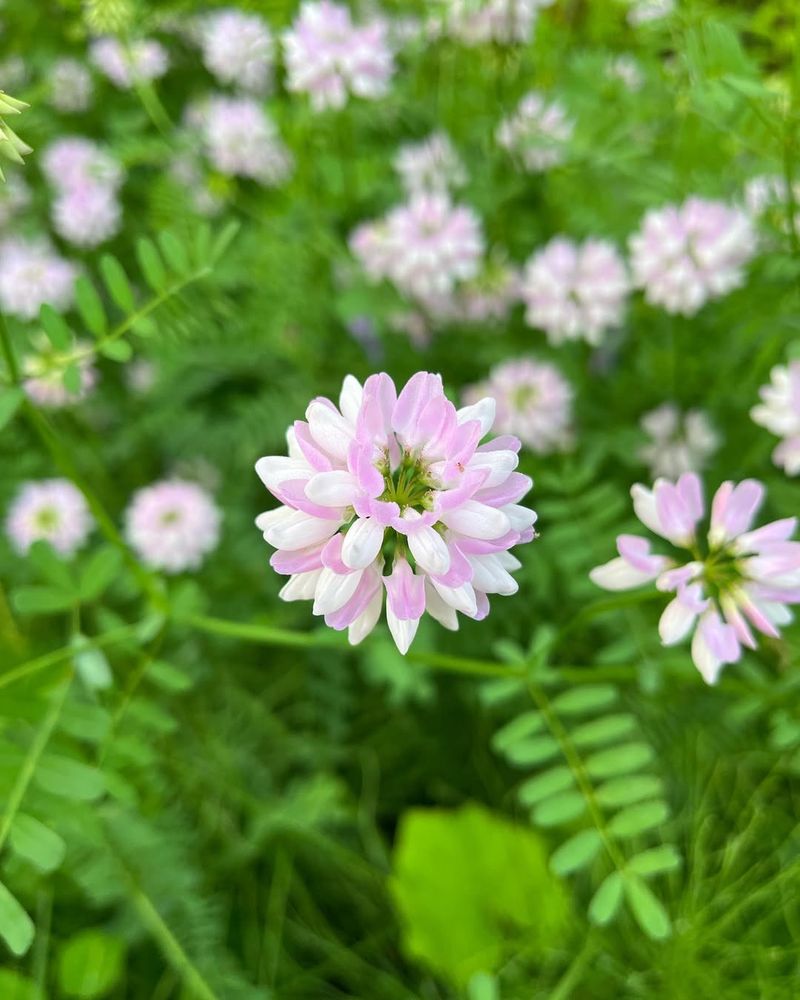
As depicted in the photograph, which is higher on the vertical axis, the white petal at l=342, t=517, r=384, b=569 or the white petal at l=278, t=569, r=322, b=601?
the white petal at l=278, t=569, r=322, b=601

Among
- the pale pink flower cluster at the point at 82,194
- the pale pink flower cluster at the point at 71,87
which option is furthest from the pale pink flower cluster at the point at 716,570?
the pale pink flower cluster at the point at 71,87

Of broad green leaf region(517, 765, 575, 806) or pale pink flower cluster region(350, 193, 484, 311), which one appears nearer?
broad green leaf region(517, 765, 575, 806)

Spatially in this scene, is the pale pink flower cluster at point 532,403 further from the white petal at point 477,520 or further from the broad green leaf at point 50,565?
the white petal at point 477,520

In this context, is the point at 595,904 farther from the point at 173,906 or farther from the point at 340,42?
the point at 340,42

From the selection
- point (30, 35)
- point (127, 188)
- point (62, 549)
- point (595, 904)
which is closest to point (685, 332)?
point (595, 904)

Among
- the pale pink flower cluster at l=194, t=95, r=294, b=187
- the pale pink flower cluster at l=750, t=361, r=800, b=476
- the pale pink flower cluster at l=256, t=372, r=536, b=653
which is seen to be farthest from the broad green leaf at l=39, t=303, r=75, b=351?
the pale pink flower cluster at l=194, t=95, r=294, b=187

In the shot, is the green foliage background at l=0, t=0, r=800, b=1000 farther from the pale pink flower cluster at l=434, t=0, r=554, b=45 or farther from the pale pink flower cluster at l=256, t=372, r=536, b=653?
the pale pink flower cluster at l=256, t=372, r=536, b=653

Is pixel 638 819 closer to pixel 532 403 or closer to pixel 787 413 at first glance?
pixel 787 413
